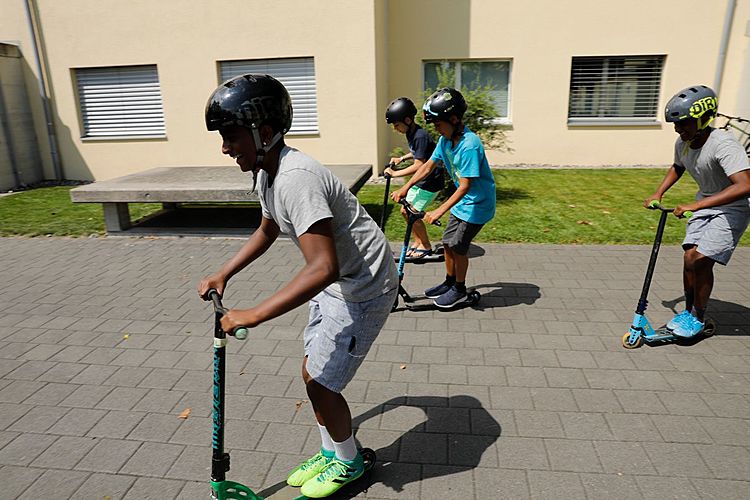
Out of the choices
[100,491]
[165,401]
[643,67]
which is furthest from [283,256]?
[643,67]

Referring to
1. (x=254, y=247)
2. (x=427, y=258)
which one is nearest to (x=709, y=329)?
(x=427, y=258)

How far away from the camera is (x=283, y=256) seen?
22.5 feet

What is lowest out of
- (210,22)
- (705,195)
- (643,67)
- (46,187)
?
(46,187)

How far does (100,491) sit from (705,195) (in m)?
4.49

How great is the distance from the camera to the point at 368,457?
2.89 metres

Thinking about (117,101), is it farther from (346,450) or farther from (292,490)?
(346,450)

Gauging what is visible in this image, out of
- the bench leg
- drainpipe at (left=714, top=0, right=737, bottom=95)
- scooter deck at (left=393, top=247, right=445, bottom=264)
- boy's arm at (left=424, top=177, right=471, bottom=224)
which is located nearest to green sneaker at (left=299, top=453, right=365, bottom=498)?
boy's arm at (left=424, top=177, right=471, bottom=224)

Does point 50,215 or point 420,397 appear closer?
point 420,397

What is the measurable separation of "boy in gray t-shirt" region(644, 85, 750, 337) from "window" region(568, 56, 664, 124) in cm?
950

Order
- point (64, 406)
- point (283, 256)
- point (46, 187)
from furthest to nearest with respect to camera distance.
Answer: point (46, 187)
point (283, 256)
point (64, 406)

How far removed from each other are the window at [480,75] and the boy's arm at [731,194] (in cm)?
985

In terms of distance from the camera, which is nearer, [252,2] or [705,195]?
[705,195]

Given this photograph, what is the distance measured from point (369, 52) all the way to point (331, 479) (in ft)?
32.9

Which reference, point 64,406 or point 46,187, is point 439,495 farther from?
point 46,187
